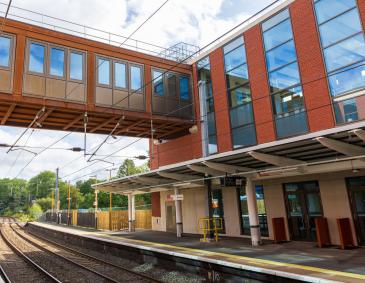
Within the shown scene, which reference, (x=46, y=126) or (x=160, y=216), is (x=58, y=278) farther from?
(x=160, y=216)

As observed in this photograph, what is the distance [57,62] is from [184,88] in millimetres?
8066

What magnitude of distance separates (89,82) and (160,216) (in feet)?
38.3

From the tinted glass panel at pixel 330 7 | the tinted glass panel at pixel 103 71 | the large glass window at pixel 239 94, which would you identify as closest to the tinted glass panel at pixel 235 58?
the large glass window at pixel 239 94

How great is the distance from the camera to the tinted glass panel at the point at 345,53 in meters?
12.9

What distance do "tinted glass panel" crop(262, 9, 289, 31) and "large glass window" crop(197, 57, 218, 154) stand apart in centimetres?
454

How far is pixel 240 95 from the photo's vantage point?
18016 millimetres

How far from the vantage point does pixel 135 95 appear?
1892 cm

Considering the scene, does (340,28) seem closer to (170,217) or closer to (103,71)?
(103,71)

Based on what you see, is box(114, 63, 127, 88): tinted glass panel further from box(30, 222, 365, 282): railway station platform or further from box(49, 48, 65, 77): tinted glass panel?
box(30, 222, 365, 282): railway station platform

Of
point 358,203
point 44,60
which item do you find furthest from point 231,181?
point 44,60

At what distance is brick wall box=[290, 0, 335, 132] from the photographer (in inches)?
548

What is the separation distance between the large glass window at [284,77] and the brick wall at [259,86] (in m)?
0.29

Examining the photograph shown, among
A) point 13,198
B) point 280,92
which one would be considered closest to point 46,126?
point 280,92

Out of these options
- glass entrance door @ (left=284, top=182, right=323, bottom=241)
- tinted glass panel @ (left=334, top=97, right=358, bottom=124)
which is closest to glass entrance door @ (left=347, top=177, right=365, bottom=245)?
glass entrance door @ (left=284, top=182, right=323, bottom=241)
